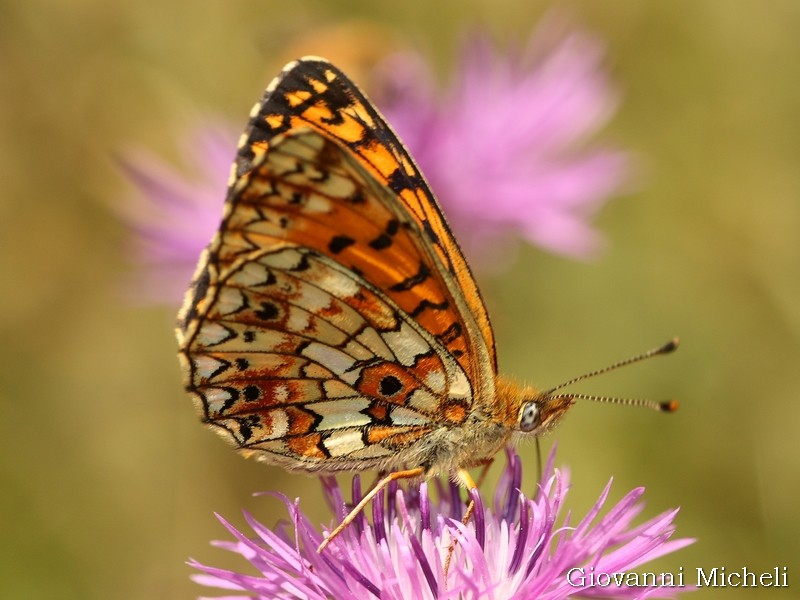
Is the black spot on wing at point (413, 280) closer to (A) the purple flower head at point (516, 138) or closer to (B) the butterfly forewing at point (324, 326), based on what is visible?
(B) the butterfly forewing at point (324, 326)

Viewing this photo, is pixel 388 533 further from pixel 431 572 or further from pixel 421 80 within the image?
pixel 421 80

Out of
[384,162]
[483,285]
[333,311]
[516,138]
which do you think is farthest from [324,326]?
[516,138]

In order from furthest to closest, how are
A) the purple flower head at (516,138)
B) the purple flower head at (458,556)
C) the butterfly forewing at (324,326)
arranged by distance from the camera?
the purple flower head at (516,138), the butterfly forewing at (324,326), the purple flower head at (458,556)

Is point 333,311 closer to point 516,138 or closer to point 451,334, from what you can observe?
point 451,334

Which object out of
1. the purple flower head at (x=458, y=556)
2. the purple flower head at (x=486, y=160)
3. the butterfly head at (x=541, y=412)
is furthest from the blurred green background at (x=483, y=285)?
the purple flower head at (x=458, y=556)

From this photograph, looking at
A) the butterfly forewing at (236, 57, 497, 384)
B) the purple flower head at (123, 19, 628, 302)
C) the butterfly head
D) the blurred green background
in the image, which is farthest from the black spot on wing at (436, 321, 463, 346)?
the purple flower head at (123, 19, 628, 302)

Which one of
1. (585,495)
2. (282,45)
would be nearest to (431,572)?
(585,495)
